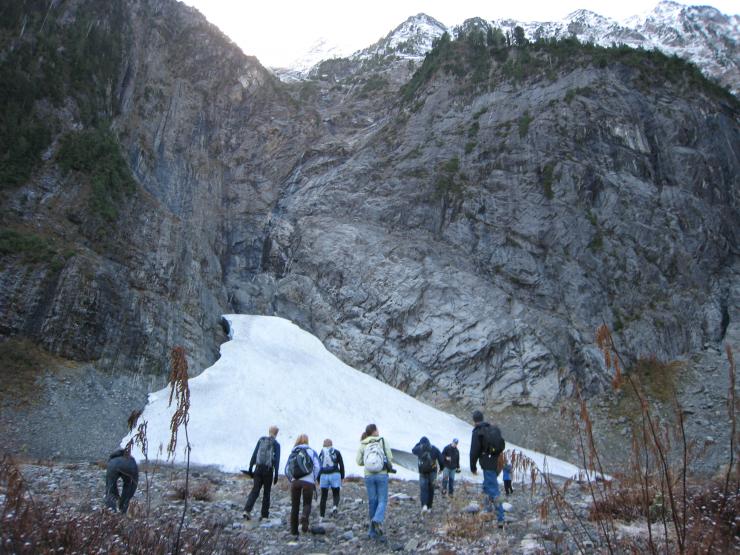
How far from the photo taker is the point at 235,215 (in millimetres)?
38594

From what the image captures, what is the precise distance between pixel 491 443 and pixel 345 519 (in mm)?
3116

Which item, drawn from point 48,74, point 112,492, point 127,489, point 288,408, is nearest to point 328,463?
point 127,489

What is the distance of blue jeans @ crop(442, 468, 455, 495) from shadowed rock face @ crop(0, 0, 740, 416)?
44.9 ft

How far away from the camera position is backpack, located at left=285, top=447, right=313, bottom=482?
787 centimetres

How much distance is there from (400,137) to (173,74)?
18173 millimetres

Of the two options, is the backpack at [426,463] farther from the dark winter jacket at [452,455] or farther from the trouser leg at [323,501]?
the dark winter jacket at [452,455]

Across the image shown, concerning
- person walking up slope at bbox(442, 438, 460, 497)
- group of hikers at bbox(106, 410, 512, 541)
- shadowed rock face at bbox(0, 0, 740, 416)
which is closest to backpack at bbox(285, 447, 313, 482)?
group of hikers at bbox(106, 410, 512, 541)

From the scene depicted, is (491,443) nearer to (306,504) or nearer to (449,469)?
(306,504)

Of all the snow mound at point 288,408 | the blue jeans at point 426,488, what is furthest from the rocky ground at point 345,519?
the snow mound at point 288,408

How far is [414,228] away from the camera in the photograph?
34688 millimetres

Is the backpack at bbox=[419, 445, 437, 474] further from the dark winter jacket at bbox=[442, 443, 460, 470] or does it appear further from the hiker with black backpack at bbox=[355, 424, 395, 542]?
the dark winter jacket at bbox=[442, 443, 460, 470]

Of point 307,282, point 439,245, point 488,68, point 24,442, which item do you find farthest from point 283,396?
point 488,68

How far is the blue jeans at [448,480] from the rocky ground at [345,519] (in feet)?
0.78

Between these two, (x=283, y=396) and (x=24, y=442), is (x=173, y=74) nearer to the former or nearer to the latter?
(x=283, y=396)
